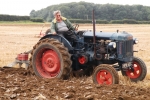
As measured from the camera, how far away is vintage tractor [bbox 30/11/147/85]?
7.91 meters

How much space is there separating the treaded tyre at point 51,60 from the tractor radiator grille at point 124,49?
3.80 feet

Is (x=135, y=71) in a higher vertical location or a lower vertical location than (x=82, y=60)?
lower

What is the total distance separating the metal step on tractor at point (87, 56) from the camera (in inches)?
312

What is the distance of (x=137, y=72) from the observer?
880cm

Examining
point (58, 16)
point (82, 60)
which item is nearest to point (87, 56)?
point (82, 60)

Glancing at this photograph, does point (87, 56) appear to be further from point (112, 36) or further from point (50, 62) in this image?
point (50, 62)

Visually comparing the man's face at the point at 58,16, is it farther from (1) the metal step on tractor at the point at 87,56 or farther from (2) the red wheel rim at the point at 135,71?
(2) the red wheel rim at the point at 135,71

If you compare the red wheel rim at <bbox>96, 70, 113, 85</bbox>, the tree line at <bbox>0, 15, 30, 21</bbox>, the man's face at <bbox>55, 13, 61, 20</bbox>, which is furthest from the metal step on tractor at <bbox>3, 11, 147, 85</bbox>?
the tree line at <bbox>0, 15, 30, 21</bbox>

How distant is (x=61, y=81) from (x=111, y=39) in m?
1.56

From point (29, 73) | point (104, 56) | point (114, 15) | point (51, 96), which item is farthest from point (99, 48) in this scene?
point (114, 15)

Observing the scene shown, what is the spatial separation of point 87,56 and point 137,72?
1481 mm

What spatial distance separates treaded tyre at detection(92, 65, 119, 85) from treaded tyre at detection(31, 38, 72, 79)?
0.72 m

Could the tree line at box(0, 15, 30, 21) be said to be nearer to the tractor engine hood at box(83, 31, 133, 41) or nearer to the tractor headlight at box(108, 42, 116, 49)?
the tractor engine hood at box(83, 31, 133, 41)

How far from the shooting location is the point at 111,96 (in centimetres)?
591
